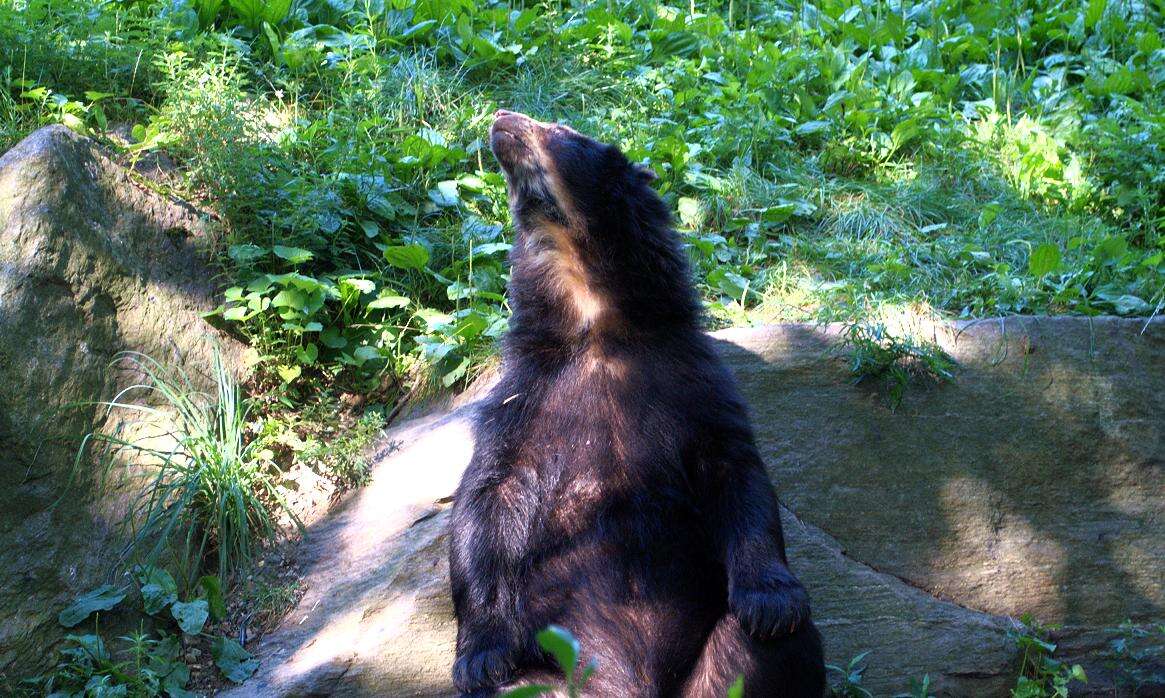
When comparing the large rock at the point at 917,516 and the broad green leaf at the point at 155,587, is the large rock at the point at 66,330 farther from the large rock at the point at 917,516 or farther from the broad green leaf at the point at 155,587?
the large rock at the point at 917,516

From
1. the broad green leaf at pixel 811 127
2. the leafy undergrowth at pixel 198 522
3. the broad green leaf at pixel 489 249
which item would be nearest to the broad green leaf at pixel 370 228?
the broad green leaf at pixel 489 249

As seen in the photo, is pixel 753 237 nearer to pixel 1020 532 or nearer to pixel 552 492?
pixel 1020 532

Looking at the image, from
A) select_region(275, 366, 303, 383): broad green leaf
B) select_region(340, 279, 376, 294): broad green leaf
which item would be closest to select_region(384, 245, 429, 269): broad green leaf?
select_region(340, 279, 376, 294): broad green leaf

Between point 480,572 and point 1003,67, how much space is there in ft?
Answer: 20.5

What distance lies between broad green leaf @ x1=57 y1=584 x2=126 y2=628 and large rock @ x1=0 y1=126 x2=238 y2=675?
0.05 m

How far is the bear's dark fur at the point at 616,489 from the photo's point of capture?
330 cm

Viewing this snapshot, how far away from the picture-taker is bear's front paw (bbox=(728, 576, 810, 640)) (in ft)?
10.4

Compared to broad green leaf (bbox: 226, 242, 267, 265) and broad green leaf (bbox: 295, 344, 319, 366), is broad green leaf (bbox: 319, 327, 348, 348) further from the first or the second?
broad green leaf (bbox: 226, 242, 267, 265)

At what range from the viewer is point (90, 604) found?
404cm

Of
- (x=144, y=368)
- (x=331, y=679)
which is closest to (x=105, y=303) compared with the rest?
(x=144, y=368)

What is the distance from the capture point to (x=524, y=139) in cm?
405

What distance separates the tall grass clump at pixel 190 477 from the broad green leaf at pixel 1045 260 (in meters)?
3.77

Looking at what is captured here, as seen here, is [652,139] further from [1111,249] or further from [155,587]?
[155,587]

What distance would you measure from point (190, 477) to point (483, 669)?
183cm
